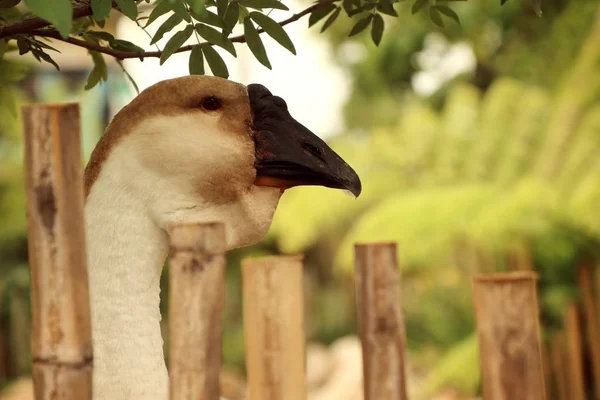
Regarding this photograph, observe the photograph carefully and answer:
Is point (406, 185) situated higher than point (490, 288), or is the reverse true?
point (406, 185)

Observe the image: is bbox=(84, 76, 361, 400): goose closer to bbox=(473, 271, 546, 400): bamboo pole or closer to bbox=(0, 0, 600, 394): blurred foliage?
bbox=(473, 271, 546, 400): bamboo pole

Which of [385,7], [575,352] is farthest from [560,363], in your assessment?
[385,7]

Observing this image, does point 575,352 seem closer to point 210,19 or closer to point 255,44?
point 255,44

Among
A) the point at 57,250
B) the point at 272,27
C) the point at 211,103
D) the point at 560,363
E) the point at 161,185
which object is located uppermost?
the point at 272,27

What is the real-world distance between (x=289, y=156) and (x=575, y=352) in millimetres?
3807

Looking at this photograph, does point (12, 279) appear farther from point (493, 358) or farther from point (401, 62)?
point (493, 358)

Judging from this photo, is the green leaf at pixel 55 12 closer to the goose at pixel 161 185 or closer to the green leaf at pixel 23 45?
the goose at pixel 161 185

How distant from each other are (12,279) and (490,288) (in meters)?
6.60

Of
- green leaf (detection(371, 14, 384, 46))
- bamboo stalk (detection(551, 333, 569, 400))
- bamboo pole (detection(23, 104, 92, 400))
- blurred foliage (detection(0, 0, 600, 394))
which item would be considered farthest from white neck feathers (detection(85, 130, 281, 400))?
bamboo stalk (detection(551, 333, 569, 400))

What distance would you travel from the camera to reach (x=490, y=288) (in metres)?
1.13

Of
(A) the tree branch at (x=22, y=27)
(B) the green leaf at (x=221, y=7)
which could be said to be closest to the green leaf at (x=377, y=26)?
(B) the green leaf at (x=221, y=7)

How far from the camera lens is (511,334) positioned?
113cm

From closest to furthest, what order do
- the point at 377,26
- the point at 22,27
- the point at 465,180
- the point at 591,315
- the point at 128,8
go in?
the point at 128,8 → the point at 22,27 → the point at 377,26 → the point at 591,315 → the point at 465,180

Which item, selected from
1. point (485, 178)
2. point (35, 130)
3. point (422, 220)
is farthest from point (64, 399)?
point (485, 178)
